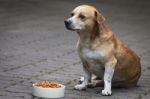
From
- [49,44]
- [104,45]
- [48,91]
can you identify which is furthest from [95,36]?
[49,44]

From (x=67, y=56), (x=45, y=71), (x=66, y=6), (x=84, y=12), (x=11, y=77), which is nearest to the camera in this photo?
(x=84, y=12)

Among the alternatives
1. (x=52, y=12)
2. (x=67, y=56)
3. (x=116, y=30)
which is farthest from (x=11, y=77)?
(x=52, y=12)

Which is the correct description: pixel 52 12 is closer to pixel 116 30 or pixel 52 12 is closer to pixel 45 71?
pixel 116 30

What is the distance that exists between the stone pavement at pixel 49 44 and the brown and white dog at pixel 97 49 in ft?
0.83

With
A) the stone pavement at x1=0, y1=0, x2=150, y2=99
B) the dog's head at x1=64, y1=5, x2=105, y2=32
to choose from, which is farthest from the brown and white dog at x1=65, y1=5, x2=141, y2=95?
the stone pavement at x1=0, y1=0, x2=150, y2=99

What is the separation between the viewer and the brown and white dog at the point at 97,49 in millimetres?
7555

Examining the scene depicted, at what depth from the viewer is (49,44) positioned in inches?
Result: 495

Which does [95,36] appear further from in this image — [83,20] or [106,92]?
[106,92]

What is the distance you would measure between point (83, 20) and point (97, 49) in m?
0.43

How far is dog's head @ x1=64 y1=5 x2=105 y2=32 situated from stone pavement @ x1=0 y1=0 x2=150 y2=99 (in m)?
0.88

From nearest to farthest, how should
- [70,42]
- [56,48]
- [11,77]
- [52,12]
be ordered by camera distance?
[11,77], [56,48], [70,42], [52,12]

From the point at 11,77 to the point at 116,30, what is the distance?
7530mm

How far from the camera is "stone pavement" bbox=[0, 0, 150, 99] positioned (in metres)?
8.05

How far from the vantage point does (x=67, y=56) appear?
1101 centimetres
